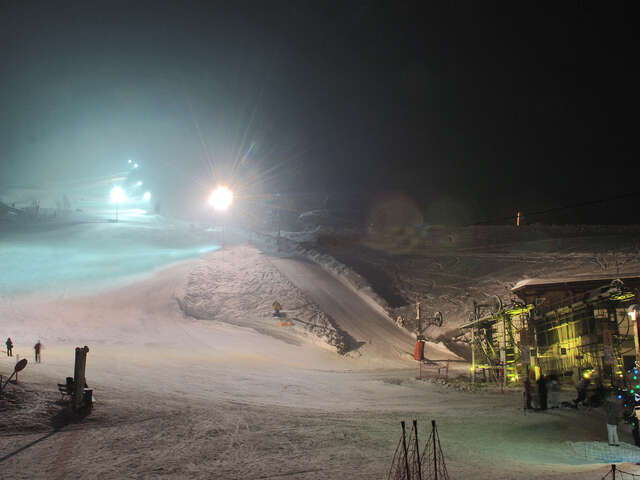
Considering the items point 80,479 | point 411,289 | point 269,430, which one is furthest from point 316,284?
point 80,479

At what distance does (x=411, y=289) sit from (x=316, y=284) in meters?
7.28

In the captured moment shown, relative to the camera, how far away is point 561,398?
1340 cm

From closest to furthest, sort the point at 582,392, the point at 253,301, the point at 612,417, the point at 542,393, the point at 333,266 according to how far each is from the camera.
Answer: the point at 612,417 → the point at 542,393 → the point at 582,392 → the point at 253,301 → the point at 333,266

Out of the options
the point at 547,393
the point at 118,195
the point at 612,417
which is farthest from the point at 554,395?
the point at 118,195

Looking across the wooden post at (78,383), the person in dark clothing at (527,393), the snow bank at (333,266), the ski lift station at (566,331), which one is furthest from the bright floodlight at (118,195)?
the person in dark clothing at (527,393)

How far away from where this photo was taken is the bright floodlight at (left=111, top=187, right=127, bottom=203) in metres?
87.1

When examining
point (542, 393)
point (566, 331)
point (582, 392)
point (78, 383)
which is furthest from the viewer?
point (566, 331)

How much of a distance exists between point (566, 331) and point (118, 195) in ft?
285

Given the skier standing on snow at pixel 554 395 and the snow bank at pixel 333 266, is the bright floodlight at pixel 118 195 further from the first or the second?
the skier standing on snow at pixel 554 395

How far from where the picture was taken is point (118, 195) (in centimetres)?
8838

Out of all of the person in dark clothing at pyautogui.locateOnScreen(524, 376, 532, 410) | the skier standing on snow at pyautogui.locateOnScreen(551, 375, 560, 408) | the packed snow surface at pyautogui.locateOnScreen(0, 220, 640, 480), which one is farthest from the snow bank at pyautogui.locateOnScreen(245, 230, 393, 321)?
the person in dark clothing at pyautogui.locateOnScreen(524, 376, 532, 410)

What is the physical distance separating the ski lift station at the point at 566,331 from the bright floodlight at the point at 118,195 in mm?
79540

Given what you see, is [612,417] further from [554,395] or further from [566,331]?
[566,331]

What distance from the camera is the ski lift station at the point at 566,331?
13.2 meters
